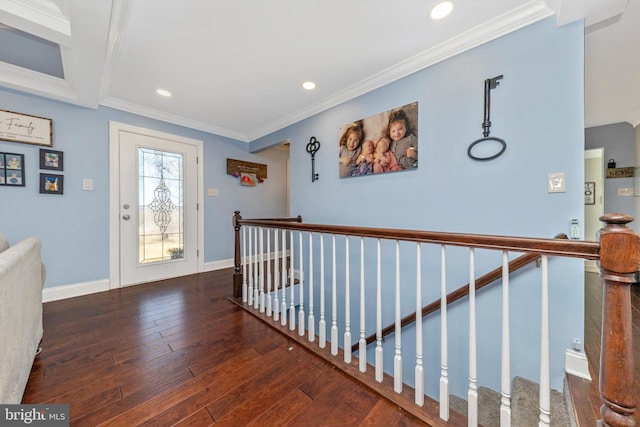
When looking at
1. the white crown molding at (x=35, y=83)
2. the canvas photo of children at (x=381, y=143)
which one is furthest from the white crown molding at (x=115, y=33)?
the canvas photo of children at (x=381, y=143)

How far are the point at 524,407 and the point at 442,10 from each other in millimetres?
2564

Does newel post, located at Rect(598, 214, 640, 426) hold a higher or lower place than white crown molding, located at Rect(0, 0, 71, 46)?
lower

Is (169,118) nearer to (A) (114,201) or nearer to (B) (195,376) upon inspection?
(A) (114,201)

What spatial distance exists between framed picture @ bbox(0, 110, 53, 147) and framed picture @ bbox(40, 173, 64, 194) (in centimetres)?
33

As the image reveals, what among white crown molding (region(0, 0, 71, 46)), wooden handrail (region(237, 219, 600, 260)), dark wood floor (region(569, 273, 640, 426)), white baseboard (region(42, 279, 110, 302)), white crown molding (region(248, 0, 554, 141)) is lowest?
dark wood floor (region(569, 273, 640, 426))

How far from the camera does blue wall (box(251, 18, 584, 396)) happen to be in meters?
1.51

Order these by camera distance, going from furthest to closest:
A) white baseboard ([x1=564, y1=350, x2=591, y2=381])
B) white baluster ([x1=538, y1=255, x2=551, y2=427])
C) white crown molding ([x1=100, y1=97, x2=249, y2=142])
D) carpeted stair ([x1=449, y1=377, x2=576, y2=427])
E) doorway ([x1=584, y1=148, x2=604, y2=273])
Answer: doorway ([x1=584, y1=148, x2=604, y2=273]) < white crown molding ([x1=100, y1=97, x2=249, y2=142]) < white baseboard ([x1=564, y1=350, x2=591, y2=381]) < carpeted stair ([x1=449, y1=377, x2=576, y2=427]) < white baluster ([x1=538, y1=255, x2=551, y2=427])

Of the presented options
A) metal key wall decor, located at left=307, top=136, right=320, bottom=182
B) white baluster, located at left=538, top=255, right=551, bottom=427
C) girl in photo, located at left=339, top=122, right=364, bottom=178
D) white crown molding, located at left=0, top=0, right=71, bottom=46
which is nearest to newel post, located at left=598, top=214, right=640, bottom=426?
white baluster, located at left=538, top=255, right=551, bottom=427

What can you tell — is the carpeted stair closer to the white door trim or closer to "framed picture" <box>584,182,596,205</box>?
the white door trim

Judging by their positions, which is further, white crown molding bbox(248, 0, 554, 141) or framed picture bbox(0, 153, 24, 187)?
framed picture bbox(0, 153, 24, 187)

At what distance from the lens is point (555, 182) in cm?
155

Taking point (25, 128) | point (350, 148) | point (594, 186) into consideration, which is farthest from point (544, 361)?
point (594, 186)

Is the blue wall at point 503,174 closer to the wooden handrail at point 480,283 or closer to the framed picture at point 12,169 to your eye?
the wooden handrail at point 480,283

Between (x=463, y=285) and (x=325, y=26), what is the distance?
2.23 meters
